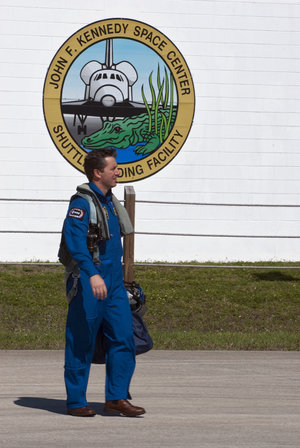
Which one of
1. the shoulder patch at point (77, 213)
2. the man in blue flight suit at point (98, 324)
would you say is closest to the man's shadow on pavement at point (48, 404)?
the man in blue flight suit at point (98, 324)

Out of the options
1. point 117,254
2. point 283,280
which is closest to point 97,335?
point 117,254

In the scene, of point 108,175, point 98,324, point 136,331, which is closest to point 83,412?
point 98,324

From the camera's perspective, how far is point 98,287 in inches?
255

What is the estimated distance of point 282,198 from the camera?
56.1 ft

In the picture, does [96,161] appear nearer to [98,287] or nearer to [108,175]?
[108,175]

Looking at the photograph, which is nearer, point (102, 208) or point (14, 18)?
point (102, 208)

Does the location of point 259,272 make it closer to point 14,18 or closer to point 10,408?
point 14,18

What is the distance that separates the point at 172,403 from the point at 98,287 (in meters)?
1.37

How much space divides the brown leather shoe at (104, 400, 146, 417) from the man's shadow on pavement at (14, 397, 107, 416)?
130mm

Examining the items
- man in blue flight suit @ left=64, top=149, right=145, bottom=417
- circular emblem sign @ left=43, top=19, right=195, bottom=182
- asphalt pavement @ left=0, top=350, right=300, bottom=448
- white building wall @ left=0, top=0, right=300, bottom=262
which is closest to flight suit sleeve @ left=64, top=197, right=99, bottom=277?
man in blue flight suit @ left=64, top=149, right=145, bottom=417

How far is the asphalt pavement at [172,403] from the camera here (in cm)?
617

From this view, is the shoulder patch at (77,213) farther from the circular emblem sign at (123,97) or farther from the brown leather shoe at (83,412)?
the circular emblem sign at (123,97)

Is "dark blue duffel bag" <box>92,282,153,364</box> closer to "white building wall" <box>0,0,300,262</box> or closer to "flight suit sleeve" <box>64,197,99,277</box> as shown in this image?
"flight suit sleeve" <box>64,197,99,277</box>

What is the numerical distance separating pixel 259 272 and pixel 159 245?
80.7 inches
